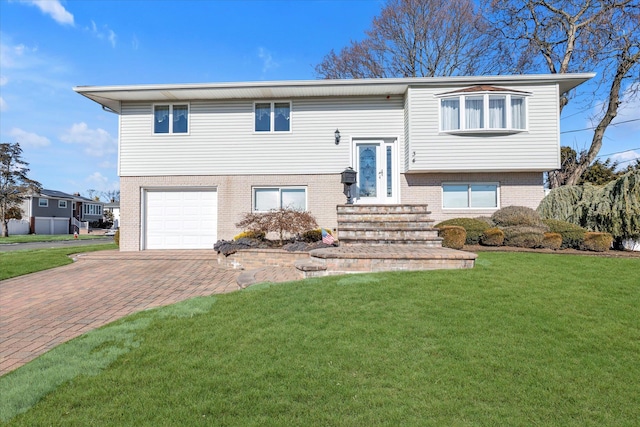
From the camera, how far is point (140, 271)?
8.02 metres

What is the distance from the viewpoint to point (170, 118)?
11.8 metres

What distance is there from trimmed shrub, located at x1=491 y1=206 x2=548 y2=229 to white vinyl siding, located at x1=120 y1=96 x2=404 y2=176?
3997mm

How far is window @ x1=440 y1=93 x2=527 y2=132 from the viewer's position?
34.6 feet

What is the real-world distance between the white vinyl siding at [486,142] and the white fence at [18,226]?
128 feet

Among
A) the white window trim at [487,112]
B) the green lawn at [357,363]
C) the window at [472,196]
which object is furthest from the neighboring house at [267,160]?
the green lawn at [357,363]

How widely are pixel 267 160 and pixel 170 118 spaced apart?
3.71 meters

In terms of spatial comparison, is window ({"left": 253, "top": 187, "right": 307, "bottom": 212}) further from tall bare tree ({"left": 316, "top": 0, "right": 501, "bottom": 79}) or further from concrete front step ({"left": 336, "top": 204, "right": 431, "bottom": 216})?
tall bare tree ({"left": 316, "top": 0, "right": 501, "bottom": 79})

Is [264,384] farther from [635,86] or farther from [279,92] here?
[635,86]

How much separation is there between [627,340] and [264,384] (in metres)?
3.39

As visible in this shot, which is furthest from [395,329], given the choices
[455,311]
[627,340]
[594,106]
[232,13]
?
[594,106]

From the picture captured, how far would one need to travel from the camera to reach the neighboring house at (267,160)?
1119 cm

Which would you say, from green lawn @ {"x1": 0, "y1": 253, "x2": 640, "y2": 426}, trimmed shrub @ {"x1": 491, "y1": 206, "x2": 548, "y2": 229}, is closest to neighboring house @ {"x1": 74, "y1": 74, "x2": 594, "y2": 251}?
trimmed shrub @ {"x1": 491, "y1": 206, "x2": 548, "y2": 229}

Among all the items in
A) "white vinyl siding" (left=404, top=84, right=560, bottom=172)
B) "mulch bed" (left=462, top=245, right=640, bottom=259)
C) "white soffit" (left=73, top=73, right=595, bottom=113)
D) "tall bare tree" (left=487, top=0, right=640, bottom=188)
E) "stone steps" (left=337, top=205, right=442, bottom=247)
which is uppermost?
"tall bare tree" (left=487, top=0, right=640, bottom=188)

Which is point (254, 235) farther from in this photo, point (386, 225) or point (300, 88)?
point (300, 88)
